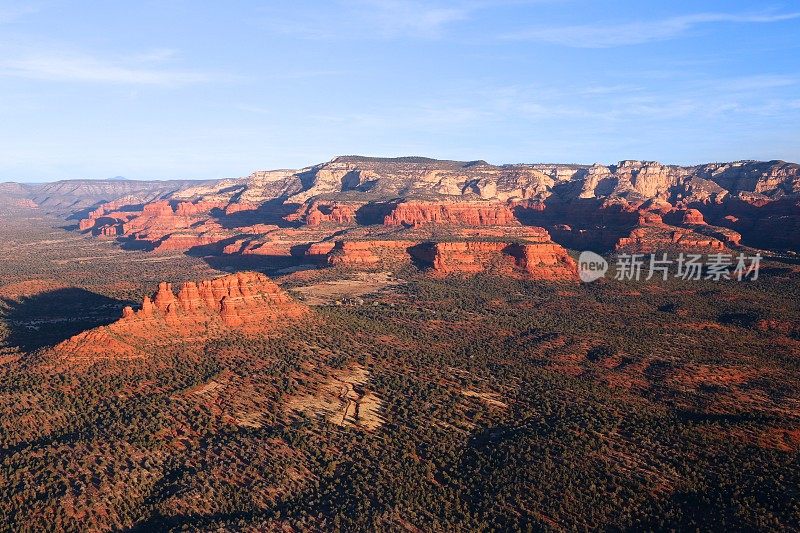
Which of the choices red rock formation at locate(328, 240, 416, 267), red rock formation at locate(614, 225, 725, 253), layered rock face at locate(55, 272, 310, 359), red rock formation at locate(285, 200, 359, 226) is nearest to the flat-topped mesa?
layered rock face at locate(55, 272, 310, 359)

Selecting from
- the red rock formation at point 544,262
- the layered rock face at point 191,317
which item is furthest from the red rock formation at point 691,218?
the layered rock face at point 191,317

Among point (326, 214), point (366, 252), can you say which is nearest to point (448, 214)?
point (326, 214)

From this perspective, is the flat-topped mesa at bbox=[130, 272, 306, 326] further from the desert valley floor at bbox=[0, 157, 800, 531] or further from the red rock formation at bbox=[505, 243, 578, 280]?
the red rock formation at bbox=[505, 243, 578, 280]

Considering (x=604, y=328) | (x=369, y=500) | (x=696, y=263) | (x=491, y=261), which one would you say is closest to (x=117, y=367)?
(x=369, y=500)

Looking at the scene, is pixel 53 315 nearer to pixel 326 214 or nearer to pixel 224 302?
pixel 224 302

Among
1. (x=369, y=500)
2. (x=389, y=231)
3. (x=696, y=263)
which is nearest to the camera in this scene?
(x=369, y=500)

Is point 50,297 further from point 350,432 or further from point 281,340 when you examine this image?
point 350,432

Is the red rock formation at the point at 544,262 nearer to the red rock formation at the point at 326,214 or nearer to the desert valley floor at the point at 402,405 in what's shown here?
the desert valley floor at the point at 402,405
